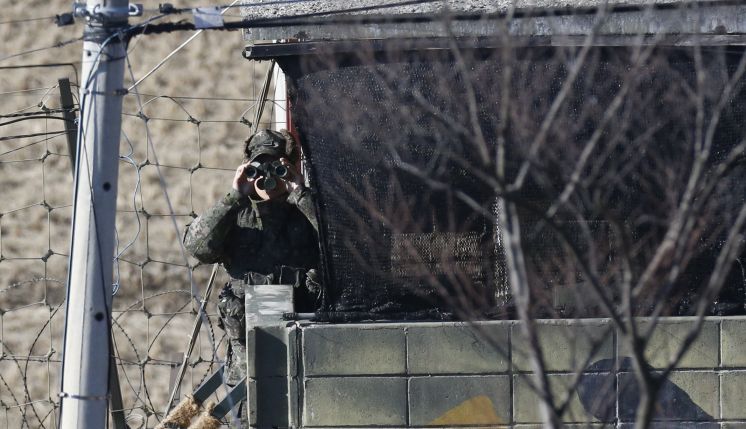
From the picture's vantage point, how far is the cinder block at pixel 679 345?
7.38m

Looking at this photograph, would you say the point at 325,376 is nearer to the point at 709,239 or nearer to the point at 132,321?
the point at 709,239

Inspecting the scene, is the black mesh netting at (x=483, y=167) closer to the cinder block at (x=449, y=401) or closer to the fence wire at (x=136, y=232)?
the cinder block at (x=449, y=401)

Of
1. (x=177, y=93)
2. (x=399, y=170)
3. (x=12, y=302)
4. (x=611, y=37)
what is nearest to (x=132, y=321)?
(x=12, y=302)

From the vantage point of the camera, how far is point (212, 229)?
8203mm

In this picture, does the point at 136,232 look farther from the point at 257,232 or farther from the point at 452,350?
the point at 452,350

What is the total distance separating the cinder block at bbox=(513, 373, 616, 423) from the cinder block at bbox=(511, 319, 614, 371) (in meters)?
0.06

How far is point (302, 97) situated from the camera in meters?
7.68

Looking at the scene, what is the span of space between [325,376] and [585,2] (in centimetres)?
264

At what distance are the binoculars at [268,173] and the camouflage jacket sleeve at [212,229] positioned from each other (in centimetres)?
15

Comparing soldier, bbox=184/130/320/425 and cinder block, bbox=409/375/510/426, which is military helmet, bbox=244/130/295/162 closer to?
soldier, bbox=184/130/320/425

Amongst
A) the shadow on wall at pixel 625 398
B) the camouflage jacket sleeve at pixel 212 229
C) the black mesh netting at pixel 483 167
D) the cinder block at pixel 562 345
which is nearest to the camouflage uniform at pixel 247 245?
the camouflage jacket sleeve at pixel 212 229

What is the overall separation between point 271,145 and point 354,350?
1509mm

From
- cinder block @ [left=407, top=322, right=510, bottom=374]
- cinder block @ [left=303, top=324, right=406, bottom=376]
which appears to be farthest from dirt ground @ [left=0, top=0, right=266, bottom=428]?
cinder block @ [left=407, top=322, right=510, bottom=374]

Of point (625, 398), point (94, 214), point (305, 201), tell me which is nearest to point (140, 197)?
point (305, 201)
